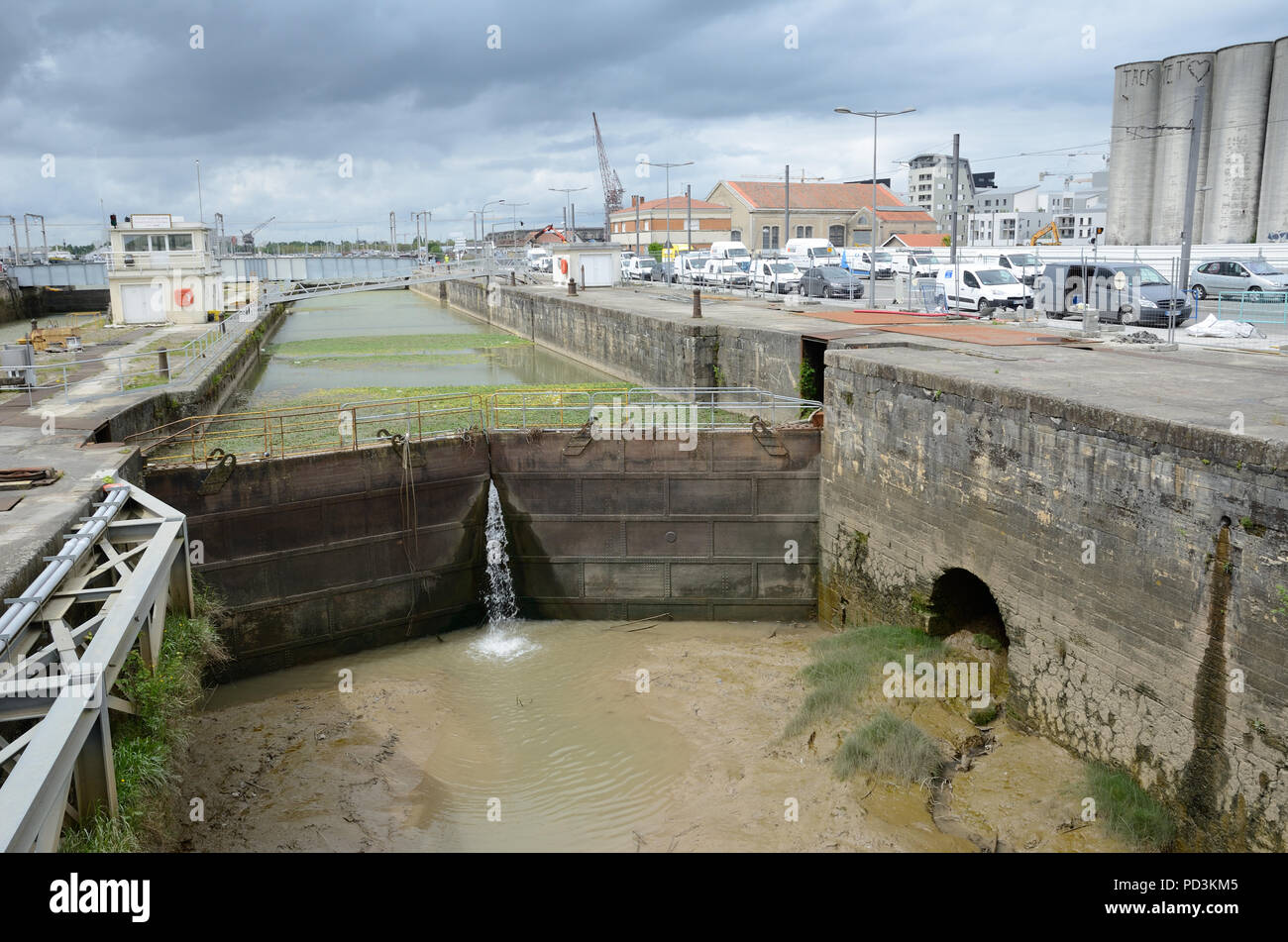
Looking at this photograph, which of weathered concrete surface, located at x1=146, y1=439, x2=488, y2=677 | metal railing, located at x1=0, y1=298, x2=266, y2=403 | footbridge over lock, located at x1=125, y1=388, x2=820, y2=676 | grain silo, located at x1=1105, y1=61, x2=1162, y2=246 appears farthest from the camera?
grain silo, located at x1=1105, y1=61, x2=1162, y2=246

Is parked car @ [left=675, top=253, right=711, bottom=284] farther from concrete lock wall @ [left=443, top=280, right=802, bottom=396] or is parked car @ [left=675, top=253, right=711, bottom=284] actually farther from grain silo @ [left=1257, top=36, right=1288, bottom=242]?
grain silo @ [left=1257, top=36, right=1288, bottom=242]

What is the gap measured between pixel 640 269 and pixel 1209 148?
3287 centimetres

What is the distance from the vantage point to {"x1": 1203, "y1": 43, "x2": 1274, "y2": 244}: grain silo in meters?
54.5

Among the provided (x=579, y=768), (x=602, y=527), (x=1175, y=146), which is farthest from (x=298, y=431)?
(x=1175, y=146)

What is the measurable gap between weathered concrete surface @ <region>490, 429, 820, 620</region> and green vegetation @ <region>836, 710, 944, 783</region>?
5.63m

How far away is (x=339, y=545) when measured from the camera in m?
17.7

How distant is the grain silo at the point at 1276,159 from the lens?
5328 centimetres

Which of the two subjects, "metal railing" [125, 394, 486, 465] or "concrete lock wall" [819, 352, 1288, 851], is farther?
"metal railing" [125, 394, 486, 465]

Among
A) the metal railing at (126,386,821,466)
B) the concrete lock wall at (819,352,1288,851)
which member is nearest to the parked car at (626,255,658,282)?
the metal railing at (126,386,821,466)

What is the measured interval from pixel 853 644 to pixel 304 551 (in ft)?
30.4

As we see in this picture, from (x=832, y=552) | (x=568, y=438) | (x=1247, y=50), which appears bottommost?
(x=832, y=552)
